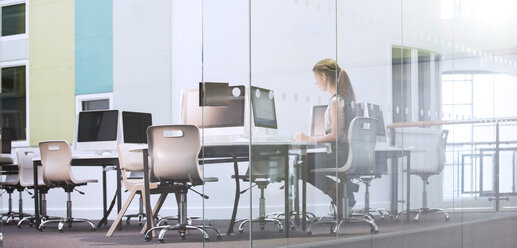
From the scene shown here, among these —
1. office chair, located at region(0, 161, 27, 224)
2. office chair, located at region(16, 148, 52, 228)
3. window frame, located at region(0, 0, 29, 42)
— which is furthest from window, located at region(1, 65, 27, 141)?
office chair, located at region(16, 148, 52, 228)

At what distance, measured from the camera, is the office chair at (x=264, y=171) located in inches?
106

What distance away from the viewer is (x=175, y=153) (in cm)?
561

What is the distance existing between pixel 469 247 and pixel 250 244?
1382mm

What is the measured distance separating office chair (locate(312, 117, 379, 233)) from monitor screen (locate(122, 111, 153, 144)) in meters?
4.89

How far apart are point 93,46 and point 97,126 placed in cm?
165

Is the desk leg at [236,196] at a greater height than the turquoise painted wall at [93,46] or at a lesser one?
lesser

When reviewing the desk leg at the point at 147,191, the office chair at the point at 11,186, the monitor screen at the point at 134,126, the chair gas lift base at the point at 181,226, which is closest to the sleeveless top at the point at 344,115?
the chair gas lift base at the point at 181,226

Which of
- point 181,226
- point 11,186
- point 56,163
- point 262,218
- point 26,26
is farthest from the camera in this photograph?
point 26,26

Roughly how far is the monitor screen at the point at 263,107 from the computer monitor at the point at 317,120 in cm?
15

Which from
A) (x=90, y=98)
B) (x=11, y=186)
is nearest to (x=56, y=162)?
(x=11, y=186)

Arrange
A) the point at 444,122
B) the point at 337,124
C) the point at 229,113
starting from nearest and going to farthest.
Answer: the point at 337,124 → the point at 229,113 → the point at 444,122

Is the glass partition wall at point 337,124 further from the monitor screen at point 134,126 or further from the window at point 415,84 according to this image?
the monitor screen at point 134,126

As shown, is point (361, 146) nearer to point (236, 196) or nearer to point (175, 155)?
point (236, 196)

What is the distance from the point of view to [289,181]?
274 cm
